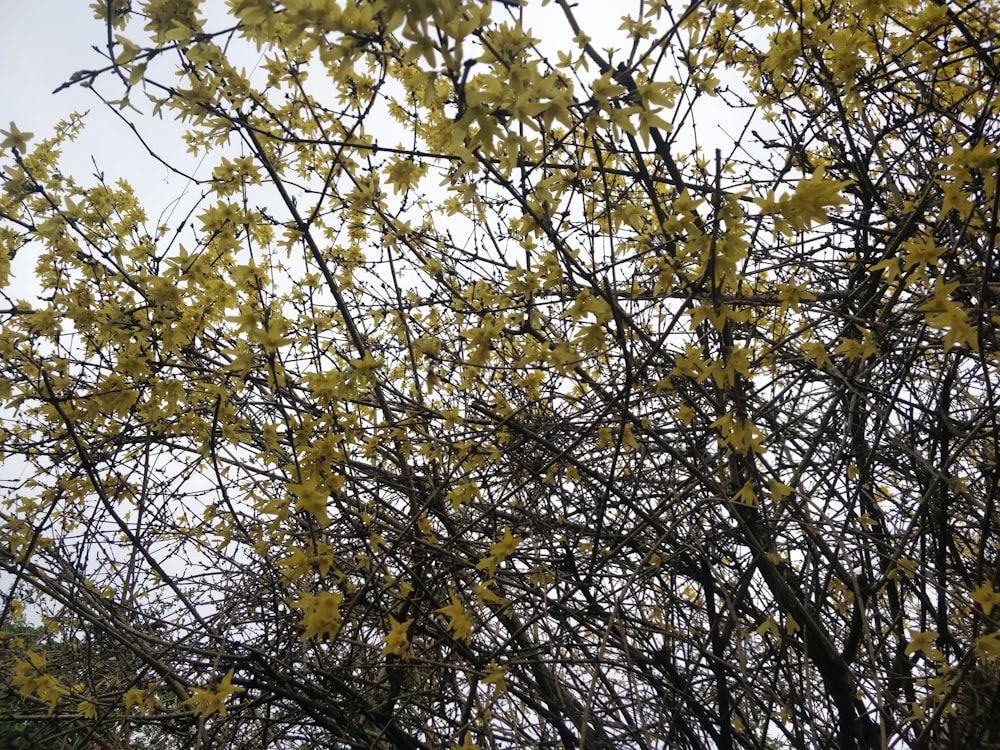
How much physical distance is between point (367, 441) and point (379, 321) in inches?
36.1

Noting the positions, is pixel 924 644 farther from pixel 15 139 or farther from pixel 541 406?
pixel 15 139

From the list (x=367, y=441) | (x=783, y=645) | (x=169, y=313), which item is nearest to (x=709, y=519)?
(x=783, y=645)

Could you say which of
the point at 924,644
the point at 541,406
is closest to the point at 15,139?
the point at 541,406

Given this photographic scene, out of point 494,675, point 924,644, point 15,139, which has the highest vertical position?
point 15,139

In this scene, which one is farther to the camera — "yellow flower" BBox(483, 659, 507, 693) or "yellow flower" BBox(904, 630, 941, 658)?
"yellow flower" BBox(904, 630, 941, 658)

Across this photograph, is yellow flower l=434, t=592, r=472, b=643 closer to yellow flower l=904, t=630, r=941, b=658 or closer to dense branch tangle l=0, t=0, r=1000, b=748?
dense branch tangle l=0, t=0, r=1000, b=748

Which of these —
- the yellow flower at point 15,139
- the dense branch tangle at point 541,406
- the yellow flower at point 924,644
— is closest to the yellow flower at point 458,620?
the dense branch tangle at point 541,406

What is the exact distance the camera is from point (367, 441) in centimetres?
228

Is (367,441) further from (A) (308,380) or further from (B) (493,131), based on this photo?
(B) (493,131)

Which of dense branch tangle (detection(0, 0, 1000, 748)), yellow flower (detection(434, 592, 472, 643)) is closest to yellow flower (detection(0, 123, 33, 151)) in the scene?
dense branch tangle (detection(0, 0, 1000, 748))

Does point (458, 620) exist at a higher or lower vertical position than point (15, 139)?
lower

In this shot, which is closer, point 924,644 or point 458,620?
point 458,620

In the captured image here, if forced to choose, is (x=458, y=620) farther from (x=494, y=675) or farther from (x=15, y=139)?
(x=15, y=139)

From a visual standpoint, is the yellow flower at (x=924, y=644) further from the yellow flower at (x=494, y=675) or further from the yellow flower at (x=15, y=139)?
the yellow flower at (x=15, y=139)
